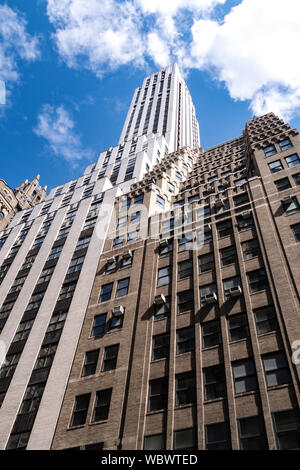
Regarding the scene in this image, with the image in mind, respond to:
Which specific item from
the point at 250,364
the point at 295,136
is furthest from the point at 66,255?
the point at 295,136

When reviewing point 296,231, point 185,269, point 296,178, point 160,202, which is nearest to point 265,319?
point 296,231

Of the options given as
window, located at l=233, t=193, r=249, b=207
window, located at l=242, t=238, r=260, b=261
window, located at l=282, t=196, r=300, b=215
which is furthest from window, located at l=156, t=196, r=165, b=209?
window, located at l=282, t=196, r=300, b=215

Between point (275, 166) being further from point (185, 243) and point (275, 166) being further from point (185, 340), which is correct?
point (185, 340)

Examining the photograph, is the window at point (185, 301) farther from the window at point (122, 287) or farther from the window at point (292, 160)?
the window at point (292, 160)

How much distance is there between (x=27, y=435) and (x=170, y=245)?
18067 millimetres

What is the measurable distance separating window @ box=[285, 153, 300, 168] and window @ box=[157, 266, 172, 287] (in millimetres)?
15044

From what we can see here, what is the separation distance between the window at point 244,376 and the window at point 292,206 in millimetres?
12988

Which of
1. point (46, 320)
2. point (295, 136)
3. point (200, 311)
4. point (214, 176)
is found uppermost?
point (214, 176)

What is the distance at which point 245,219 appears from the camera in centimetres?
3278

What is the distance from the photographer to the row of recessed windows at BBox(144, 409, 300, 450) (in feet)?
60.3

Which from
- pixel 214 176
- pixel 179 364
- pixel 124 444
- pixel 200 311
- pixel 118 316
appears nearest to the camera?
pixel 124 444

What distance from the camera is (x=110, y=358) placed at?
26859 mm

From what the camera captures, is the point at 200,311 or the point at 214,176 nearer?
the point at 200,311
